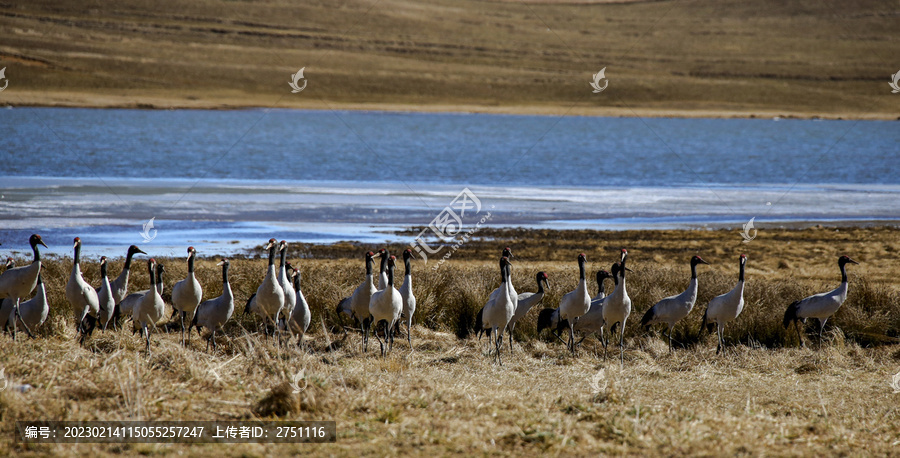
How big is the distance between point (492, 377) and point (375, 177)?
24376 mm

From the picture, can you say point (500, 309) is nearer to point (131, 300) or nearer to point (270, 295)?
point (270, 295)

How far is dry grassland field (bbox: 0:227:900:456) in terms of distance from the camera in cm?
709

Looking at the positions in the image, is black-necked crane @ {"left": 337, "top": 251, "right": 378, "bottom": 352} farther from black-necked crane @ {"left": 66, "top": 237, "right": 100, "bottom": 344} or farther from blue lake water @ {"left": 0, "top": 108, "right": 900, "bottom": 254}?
blue lake water @ {"left": 0, "top": 108, "right": 900, "bottom": 254}

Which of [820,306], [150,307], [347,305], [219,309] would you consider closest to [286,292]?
[219,309]

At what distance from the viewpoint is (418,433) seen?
708cm

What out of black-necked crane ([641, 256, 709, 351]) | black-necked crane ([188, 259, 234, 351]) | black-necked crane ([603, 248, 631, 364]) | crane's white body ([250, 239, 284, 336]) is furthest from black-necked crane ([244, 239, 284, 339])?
black-necked crane ([641, 256, 709, 351])

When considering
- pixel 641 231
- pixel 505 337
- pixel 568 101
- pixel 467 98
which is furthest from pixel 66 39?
pixel 505 337

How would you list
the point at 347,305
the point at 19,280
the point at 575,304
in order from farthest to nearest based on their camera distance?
the point at 347,305, the point at 575,304, the point at 19,280

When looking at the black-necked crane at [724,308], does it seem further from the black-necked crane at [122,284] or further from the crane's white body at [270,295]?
the black-necked crane at [122,284]

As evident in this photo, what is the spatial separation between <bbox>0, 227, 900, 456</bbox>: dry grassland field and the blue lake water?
5.26 m

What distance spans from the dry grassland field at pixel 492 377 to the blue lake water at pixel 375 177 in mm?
5260

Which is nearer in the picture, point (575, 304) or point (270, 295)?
point (270, 295)

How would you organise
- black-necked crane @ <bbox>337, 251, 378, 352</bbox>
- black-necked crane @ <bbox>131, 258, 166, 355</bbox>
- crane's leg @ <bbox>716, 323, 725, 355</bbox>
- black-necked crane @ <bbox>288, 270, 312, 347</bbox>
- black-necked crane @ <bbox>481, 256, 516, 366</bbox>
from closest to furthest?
black-necked crane @ <bbox>131, 258, 166, 355</bbox> < black-necked crane @ <bbox>481, 256, 516, 366</bbox> < black-necked crane @ <bbox>337, 251, 378, 352</bbox> < black-necked crane @ <bbox>288, 270, 312, 347</bbox> < crane's leg @ <bbox>716, 323, 725, 355</bbox>

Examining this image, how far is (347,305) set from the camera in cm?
1259
